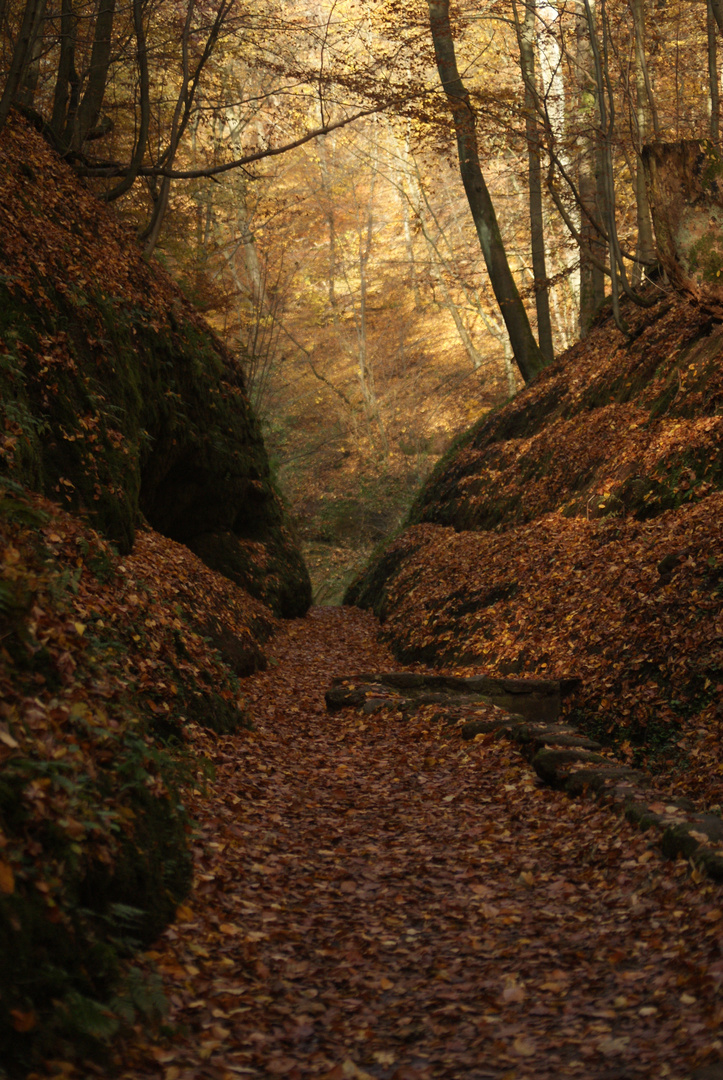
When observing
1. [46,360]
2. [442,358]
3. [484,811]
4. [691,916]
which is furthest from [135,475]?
[442,358]

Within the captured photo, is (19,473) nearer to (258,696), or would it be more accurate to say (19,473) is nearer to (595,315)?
(258,696)

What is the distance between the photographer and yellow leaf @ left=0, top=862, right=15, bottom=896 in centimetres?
304

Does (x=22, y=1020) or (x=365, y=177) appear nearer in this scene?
(x=22, y=1020)

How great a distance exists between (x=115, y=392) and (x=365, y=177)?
2654cm

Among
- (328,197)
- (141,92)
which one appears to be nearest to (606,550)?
(141,92)

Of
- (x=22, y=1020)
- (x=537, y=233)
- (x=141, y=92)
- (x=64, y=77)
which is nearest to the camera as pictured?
(x=22, y=1020)

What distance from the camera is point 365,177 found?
33.1m

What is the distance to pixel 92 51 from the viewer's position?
495 inches

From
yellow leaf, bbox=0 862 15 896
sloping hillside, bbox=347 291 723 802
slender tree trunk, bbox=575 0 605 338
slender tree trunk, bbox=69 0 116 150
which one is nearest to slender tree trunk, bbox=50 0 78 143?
slender tree trunk, bbox=69 0 116 150

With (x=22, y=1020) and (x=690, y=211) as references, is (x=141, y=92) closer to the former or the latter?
(x=690, y=211)

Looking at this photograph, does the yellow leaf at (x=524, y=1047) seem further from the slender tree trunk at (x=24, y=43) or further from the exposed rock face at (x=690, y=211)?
the slender tree trunk at (x=24, y=43)

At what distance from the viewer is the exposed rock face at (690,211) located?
8.85 meters

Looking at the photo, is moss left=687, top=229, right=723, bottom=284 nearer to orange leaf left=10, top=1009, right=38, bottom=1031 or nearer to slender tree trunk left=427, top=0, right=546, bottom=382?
slender tree trunk left=427, top=0, right=546, bottom=382

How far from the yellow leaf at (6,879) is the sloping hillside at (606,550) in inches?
183
